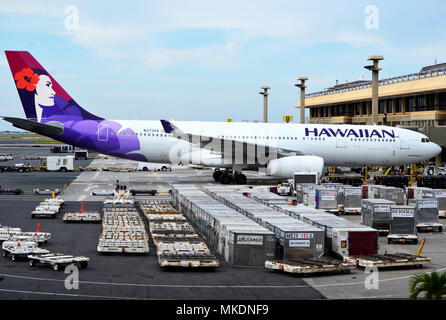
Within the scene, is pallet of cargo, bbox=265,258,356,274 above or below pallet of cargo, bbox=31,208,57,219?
below

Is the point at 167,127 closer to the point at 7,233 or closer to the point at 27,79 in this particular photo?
the point at 27,79

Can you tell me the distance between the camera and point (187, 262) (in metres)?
18.2

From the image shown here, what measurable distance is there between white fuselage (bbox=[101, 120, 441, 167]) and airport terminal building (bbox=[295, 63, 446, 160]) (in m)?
11.2

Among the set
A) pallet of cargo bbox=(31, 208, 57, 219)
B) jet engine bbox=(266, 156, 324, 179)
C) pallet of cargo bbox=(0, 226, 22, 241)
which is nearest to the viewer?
pallet of cargo bbox=(0, 226, 22, 241)

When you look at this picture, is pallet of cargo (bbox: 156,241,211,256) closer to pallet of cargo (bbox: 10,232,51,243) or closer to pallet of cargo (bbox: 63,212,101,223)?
pallet of cargo (bbox: 10,232,51,243)

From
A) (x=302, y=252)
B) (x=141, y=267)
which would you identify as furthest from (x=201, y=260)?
(x=302, y=252)

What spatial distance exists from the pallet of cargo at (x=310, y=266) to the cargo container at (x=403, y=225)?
6700mm

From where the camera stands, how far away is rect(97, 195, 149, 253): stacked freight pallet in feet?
68.3

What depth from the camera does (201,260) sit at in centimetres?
1866

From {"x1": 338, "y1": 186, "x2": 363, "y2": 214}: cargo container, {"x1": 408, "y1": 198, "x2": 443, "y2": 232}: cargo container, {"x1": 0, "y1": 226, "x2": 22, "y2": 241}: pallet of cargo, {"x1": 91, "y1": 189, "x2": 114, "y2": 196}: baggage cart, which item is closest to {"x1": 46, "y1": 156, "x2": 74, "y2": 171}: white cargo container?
→ {"x1": 91, "y1": 189, "x2": 114, "y2": 196}: baggage cart

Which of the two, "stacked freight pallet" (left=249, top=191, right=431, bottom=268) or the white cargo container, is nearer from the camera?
"stacked freight pallet" (left=249, top=191, right=431, bottom=268)

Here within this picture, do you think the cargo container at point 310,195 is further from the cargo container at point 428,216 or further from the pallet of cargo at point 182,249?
the pallet of cargo at point 182,249
